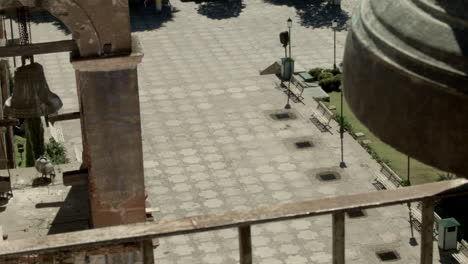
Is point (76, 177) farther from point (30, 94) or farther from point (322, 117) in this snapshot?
point (322, 117)

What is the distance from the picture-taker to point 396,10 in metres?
3.02

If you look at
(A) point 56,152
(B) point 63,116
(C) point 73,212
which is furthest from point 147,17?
(C) point 73,212

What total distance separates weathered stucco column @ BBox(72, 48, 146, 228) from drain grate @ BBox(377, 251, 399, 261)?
10.5 metres

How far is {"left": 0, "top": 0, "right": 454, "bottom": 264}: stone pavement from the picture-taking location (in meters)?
22.7

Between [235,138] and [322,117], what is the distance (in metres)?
3.02

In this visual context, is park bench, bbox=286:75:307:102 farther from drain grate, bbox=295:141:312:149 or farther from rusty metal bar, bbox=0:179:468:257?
rusty metal bar, bbox=0:179:468:257

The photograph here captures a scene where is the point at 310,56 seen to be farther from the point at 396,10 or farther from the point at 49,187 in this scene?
the point at 396,10

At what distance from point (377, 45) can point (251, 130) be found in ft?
85.3

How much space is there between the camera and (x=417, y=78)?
2.85m

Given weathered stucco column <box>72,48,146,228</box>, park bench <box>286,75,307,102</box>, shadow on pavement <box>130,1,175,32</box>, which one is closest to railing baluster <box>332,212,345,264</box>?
weathered stucco column <box>72,48,146,228</box>

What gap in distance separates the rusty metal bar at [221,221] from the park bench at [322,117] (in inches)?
990

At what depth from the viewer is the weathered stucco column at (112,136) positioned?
1178cm

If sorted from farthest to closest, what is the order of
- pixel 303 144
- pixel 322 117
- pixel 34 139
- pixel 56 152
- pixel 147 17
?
pixel 147 17 → pixel 322 117 → pixel 303 144 → pixel 56 152 → pixel 34 139

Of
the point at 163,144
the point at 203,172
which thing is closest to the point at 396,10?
the point at 203,172
